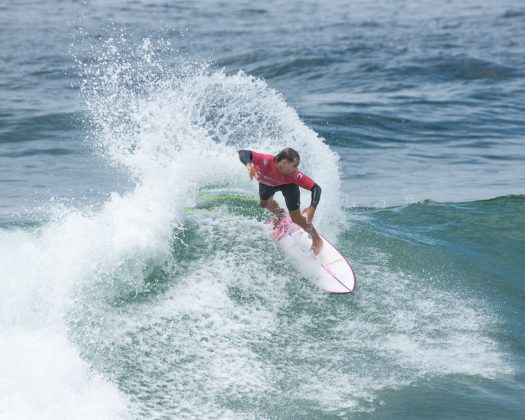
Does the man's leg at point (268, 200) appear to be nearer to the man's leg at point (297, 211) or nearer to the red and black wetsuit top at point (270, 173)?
the red and black wetsuit top at point (270, 173)

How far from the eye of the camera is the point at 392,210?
14094 mm

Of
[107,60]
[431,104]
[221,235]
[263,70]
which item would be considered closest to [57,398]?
[221,235]

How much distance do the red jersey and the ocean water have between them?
3.85ft

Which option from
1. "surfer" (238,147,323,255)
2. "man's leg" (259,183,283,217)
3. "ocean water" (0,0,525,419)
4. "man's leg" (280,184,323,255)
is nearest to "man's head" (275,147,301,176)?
"surfer" (238,147,323,255)

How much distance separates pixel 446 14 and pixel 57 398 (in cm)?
3707

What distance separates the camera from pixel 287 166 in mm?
9836

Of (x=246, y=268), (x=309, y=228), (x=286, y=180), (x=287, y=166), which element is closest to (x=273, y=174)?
(x=286, y=180)

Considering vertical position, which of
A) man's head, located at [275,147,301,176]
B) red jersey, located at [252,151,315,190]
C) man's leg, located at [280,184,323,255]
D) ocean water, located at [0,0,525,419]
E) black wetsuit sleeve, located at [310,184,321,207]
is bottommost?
ocean water, located at [0,0,525,419]

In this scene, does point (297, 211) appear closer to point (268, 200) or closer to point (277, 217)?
point (268, 200)

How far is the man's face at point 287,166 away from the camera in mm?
9766

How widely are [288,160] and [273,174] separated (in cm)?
65

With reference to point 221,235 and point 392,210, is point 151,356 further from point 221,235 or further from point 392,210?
point 392,210

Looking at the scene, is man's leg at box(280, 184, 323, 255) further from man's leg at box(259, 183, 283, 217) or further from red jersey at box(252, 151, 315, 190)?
man's leg at box(259, 183, 283, 217)

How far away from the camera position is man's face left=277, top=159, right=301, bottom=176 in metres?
9.77
